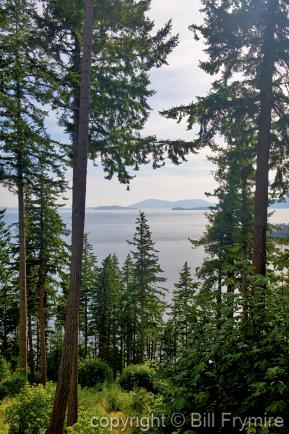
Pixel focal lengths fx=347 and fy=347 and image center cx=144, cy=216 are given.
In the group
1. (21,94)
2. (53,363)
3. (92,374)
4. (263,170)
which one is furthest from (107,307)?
Answer: (263,170)

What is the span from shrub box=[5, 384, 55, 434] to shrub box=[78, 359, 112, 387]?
58.3 feet

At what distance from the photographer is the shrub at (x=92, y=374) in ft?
85.1

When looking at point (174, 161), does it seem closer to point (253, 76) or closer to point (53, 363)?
point (253, 76)

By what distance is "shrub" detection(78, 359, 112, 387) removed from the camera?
2593cm

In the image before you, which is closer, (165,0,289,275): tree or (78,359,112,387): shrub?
(165,0,289,275): tree

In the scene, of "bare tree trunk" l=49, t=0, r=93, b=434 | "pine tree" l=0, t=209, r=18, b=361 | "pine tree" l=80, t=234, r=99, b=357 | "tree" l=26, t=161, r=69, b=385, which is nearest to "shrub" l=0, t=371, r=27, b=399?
"tree" l=26, t=161, r=69, b=385

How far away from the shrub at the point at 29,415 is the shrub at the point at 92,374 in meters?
17.8

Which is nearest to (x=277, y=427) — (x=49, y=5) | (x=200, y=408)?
(x=200, y=408)

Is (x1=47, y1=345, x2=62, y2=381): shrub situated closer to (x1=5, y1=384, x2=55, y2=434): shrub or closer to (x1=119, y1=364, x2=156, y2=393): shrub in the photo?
(x1=119, y1=364, x2=156, y2=393): shrub

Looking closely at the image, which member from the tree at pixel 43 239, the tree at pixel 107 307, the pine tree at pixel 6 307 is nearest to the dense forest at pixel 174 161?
the tree at pixel 43 239

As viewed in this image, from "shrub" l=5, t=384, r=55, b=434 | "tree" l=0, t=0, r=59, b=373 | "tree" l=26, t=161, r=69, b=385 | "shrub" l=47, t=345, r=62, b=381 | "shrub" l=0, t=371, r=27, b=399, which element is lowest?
"shrub" l=47, t=345, r=62, b=381

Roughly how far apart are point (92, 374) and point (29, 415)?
18.3 metres

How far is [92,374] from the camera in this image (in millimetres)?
26016

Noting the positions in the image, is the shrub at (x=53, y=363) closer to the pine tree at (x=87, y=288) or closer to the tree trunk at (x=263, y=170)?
the pine tree at (x=87, y=288)
